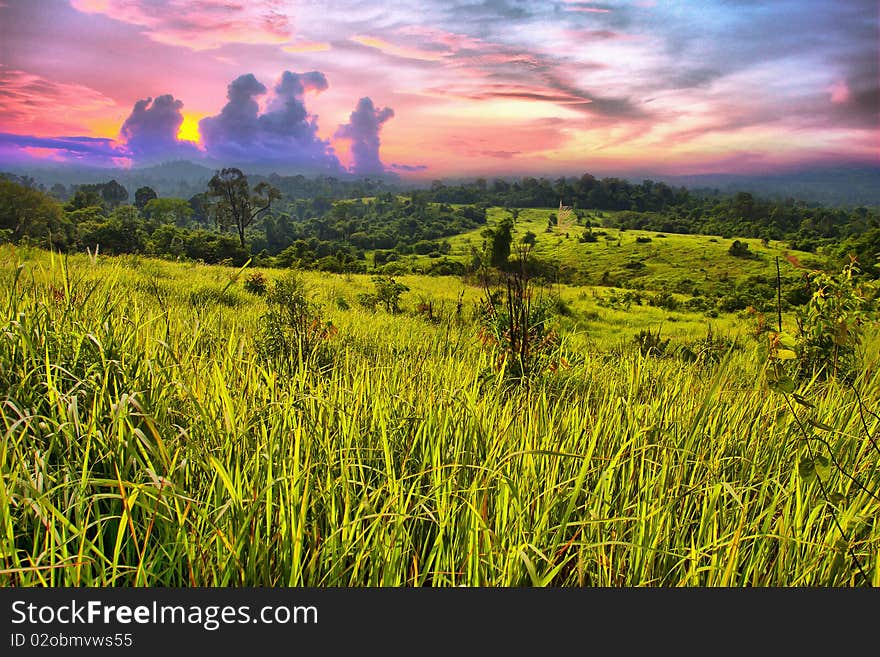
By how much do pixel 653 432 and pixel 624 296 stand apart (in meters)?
25.4

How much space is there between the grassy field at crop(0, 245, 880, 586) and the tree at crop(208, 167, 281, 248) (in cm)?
6779

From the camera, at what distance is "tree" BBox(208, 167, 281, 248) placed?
218 feet

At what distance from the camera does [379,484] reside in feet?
7.09

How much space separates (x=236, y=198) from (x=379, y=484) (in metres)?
72.2

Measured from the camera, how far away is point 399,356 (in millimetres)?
4391

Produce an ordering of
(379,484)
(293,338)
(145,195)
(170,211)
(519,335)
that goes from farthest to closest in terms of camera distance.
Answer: (145,195), (170,211), (293,338), (519,335), (379,484)

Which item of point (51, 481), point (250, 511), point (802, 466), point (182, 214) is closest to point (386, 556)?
point (250, 511)

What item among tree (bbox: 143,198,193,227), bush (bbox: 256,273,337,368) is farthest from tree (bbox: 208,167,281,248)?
bush (bbox: 256,273,337,368)

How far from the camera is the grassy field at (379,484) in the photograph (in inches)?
65.4

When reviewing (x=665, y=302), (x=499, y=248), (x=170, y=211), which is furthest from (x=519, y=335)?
(x=170, y=211)

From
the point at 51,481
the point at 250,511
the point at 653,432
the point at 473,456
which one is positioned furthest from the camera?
the point at 653,432

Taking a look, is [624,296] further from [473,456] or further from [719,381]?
[473,456]

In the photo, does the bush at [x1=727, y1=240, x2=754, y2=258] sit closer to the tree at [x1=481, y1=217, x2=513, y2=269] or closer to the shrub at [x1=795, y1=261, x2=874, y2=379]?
the tree at [x1=481, y1=217, x2=513, y2=269]

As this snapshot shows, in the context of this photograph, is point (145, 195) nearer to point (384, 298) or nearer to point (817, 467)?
point (384, 298)
